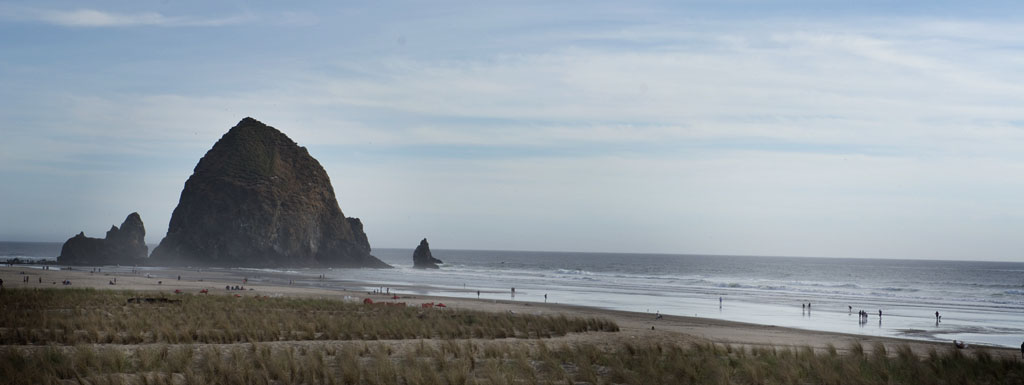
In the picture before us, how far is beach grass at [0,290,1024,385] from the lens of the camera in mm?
13359

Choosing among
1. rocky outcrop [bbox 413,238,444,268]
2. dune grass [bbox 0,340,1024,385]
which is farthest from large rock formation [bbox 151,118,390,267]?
dune grass [bbox 0,340,1024,385]

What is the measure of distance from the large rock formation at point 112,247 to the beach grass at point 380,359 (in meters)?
101

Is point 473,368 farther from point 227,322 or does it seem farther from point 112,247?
point 112,247

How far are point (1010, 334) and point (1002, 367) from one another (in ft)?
76.3

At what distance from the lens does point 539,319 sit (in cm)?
2784

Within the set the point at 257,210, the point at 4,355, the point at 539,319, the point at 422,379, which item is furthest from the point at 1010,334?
the point at 257,210

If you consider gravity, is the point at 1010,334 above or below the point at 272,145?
below

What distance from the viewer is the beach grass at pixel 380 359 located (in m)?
13.4

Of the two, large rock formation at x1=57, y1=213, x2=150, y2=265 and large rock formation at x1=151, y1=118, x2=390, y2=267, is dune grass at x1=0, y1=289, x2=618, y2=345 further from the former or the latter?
large rock formation at x1=57, y1=213, x2=150, y2=265

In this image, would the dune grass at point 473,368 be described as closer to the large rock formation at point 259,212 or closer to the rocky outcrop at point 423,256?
the large rock formation at point 259,212

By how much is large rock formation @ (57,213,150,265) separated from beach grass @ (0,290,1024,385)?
101381 millimetres

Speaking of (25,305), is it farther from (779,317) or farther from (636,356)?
(779,317)

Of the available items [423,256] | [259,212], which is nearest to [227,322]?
[259,212]

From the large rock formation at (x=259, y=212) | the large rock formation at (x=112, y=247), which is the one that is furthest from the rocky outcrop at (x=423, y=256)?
the large rock formation at (x=112, y=247)
